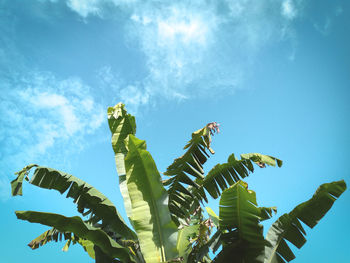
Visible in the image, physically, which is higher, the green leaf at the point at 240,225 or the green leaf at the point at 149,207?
the green leaf at the point at 149,207

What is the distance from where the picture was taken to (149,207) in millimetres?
4000

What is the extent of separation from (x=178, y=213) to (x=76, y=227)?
6.97 ft

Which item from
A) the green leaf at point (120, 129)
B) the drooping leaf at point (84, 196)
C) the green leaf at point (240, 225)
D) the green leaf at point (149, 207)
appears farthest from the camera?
the green leaf at point (120, 129)

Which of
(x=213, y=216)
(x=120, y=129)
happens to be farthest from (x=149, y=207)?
(x=213, y=216)

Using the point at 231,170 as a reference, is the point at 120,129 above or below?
above

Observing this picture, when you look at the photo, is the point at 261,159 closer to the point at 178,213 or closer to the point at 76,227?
the point at 178,213

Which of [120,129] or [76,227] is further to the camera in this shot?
[120,129]

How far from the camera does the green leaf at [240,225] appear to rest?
335cm

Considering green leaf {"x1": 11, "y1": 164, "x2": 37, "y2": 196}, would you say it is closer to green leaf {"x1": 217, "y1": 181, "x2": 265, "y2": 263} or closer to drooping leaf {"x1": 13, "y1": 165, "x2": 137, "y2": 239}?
drooping leaf {"x1": 13, "y1": 165, "x2": 137, "y2": 239}

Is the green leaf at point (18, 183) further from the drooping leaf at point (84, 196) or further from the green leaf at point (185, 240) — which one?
the green leaf at point (185, 240)

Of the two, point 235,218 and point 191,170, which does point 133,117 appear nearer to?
point 191,170

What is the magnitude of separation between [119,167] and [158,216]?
1.49m

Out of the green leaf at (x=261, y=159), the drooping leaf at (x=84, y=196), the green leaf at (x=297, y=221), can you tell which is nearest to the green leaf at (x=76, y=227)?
the drooping leaf at (x=84, y=196)

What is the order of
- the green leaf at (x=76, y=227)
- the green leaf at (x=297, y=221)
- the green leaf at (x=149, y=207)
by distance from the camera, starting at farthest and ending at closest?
the green leaf at (x=149, y=207)
the green leaf at (x=297, y=221)
the green leaf at (x=76, y=227)
